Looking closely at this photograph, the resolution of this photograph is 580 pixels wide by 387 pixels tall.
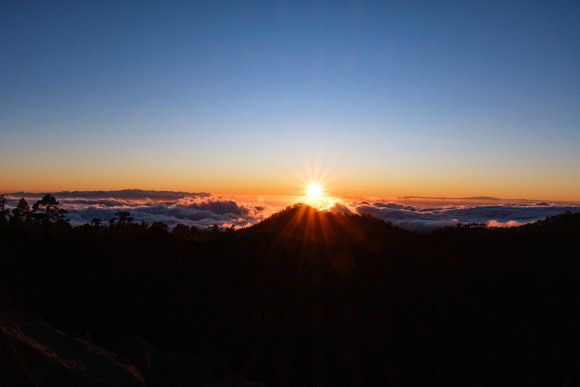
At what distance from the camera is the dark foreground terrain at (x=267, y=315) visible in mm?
13141

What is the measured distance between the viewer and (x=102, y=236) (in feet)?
83.4

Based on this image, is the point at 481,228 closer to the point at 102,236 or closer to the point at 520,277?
the point at 520,277

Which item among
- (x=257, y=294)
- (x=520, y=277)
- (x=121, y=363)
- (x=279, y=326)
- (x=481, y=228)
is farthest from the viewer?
(x=481, y=228)

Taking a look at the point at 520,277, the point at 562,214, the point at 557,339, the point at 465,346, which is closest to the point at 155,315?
the point at 465,346

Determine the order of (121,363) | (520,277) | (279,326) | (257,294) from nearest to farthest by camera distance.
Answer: (121,363) < (279,326) < (257,294) < (520,277)

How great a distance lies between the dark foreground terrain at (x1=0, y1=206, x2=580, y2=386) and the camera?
13141 millimetres

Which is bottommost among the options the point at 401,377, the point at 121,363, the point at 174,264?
the point at 401,377

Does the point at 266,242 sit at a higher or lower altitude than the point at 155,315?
higher

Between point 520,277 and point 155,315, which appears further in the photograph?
point 520,277

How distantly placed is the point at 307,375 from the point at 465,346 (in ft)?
21.6

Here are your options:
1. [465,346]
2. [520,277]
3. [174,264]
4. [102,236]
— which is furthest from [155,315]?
[520,277]

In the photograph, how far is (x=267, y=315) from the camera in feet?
58.2

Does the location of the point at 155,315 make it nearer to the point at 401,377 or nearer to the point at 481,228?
the point at 401,377

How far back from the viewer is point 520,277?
21.7 meters
